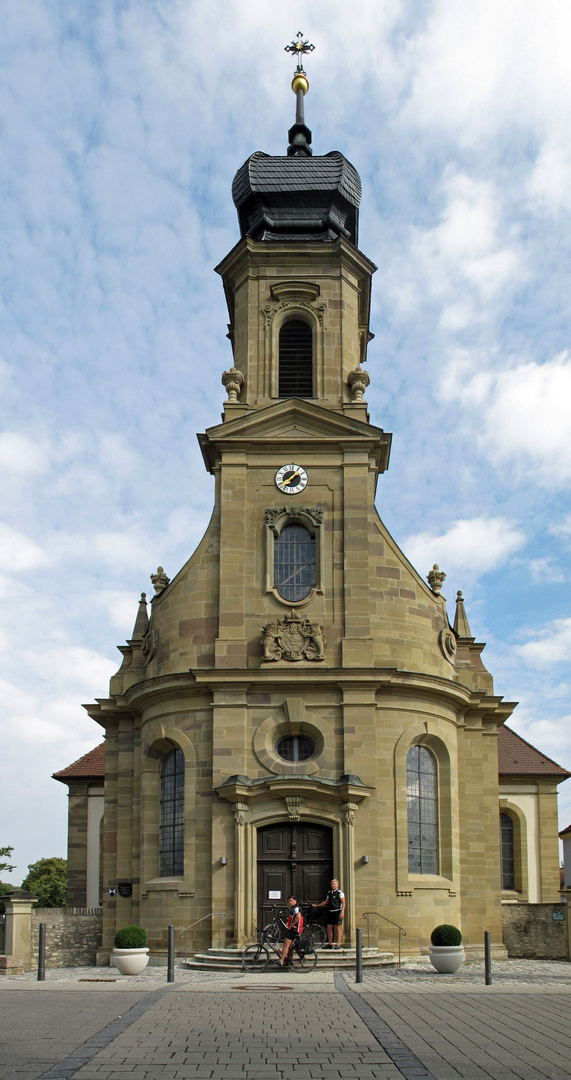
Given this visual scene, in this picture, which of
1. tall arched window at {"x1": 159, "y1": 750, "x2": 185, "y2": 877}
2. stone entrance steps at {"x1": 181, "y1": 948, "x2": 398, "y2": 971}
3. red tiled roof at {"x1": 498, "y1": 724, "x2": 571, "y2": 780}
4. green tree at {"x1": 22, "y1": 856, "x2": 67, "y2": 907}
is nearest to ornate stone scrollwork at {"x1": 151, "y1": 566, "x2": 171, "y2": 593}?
tall arched window at {"x1": 159, "y1": 750, "x2": 185, "y2": 877}

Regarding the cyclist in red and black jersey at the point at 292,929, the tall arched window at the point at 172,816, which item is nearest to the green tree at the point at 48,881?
the tall arched window at the point at 172,816

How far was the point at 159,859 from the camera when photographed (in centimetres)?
3156

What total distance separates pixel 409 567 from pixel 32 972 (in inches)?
582

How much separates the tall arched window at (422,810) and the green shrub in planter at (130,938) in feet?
28.1

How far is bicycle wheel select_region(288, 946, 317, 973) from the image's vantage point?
987 inches

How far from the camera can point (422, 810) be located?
31656 millimetres

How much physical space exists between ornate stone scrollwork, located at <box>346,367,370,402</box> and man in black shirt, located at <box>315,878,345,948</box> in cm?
1463

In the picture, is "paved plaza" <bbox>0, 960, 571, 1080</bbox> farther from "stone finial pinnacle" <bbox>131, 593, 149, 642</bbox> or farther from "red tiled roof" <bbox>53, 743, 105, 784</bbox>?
"red tiled roof" <bbox>53, 743, 105, 784</bbox>

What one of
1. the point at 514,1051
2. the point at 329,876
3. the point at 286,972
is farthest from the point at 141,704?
the point at 514,1051

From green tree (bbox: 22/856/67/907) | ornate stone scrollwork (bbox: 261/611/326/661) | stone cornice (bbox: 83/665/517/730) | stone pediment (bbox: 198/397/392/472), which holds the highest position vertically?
stone pediment (bbox: 198/397/392/472)

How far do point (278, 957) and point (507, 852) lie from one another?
23.2 meters

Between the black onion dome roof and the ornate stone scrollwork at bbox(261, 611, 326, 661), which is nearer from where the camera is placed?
the ornate stone scrollwork at bbox(261, 611, 326, 661)

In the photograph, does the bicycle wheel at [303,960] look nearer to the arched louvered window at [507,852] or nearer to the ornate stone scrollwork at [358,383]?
the ornate stone scrollwork at [358,383]

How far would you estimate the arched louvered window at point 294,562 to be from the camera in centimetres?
3212
